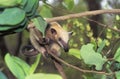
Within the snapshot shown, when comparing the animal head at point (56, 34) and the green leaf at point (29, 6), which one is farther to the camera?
the animal head at point (56, 34)

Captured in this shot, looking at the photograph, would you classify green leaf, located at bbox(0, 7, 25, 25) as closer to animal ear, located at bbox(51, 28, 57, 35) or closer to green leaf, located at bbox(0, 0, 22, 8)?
green leaf, located at bbox(0, 0, 22, 8)

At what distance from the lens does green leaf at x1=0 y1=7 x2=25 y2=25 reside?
1.52 ft

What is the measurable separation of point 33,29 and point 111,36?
0.56 metres

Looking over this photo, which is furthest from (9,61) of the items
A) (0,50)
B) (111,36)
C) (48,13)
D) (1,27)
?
(0,50)

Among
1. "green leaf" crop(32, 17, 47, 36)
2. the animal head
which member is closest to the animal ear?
the animal head

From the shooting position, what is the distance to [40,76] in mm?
455

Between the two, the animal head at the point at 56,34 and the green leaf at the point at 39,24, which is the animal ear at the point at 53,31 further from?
the green leaf at the point at 39,24

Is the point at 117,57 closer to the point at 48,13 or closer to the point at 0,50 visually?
the point at 48,13

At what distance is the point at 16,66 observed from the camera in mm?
542

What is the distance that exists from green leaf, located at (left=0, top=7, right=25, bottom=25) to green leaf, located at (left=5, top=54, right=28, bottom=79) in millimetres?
83

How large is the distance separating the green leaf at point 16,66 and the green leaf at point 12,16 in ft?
0.27

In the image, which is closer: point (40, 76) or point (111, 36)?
point (40, 76)

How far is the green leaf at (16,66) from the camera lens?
20.8 inches

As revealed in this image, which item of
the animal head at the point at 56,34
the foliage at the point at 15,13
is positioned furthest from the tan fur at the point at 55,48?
the foliage at the point at 15,13
